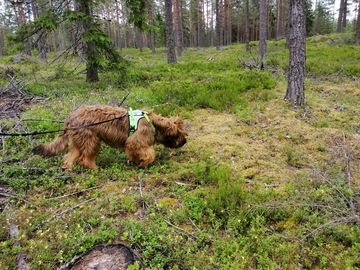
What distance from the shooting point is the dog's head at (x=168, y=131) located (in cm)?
522

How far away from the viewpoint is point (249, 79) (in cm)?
968

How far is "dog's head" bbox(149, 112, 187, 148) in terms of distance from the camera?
5.22 metres

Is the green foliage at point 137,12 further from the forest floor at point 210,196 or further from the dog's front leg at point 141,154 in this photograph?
the dog's front leg at point 141,154

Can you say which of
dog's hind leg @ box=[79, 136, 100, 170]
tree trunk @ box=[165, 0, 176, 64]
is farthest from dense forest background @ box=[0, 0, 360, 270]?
tree trunk @ box=[165, 0, 176, 64]

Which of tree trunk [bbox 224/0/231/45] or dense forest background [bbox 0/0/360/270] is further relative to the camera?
tree trunk [bbox 224/0/231/45]

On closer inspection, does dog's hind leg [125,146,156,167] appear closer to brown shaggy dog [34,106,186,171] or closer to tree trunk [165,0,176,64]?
brown shaggy dog [34,106,186,171]

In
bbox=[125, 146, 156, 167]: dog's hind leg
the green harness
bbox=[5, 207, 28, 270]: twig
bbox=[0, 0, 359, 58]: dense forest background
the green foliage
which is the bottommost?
bbox=[5, 207, 28, 270]: twig

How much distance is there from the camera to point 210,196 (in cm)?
404

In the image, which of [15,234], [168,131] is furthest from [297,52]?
[15,234]

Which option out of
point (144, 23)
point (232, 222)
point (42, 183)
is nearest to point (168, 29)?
point (144, 23)

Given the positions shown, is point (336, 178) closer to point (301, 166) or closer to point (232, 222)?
point (301, 166)

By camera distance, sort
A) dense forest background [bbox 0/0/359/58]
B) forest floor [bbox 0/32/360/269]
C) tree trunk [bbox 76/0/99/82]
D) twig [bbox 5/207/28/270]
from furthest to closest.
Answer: dense forest background [bbox 0/0/359/58] → tree trunk [bbox 76/0/99/82] → forest floor [bbox 0/32/360/269] → twig [bbox 5/207/28/270]

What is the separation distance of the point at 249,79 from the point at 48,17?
272 inches

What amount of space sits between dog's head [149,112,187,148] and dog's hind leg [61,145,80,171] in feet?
4.51
